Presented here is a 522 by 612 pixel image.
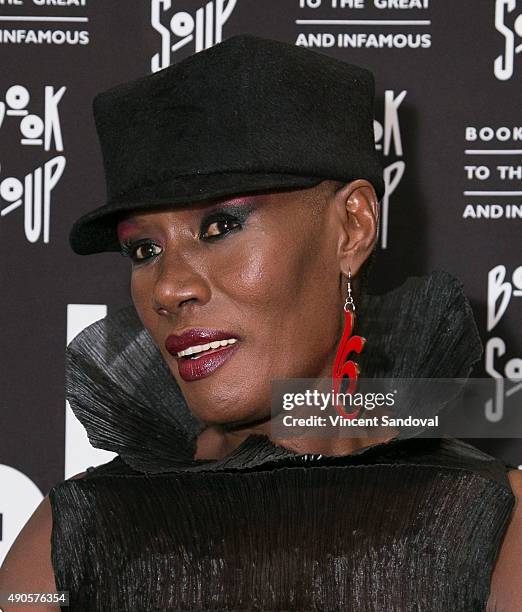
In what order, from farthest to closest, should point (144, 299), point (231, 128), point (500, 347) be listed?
point (500, 347) → point (144, 299) → point (231, 128)

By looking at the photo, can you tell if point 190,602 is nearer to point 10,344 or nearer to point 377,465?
point 377,465

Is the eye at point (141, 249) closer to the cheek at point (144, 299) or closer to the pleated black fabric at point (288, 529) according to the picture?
the cheek at point (144, 299)

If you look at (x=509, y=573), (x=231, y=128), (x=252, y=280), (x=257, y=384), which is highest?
(x=231, y=128)

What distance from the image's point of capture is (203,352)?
119 centimetres

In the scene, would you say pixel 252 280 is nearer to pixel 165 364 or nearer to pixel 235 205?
pixel 235 205

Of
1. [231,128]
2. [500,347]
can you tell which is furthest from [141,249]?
[500,347]

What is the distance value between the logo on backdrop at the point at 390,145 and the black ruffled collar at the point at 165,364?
32cm

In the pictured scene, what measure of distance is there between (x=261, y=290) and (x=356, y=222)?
0.50ft

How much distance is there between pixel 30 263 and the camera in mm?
1697

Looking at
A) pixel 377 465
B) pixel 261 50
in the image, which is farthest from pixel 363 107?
pixel 377 465

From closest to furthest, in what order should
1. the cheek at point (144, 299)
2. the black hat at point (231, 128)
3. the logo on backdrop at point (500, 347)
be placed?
the black hat at point (231, 128)
the cheek at point (144, 299)
the logo on backdrop at point (500, 347)

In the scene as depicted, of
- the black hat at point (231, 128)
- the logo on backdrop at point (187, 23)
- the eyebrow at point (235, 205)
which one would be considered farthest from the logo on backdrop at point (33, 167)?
the eyebrow at point (235, 205)


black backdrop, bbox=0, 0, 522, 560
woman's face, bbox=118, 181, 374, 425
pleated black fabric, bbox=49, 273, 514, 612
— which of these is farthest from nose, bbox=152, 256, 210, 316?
black backdrop, bbox=0, 0, 522, 560

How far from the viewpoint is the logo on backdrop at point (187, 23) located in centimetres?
171
